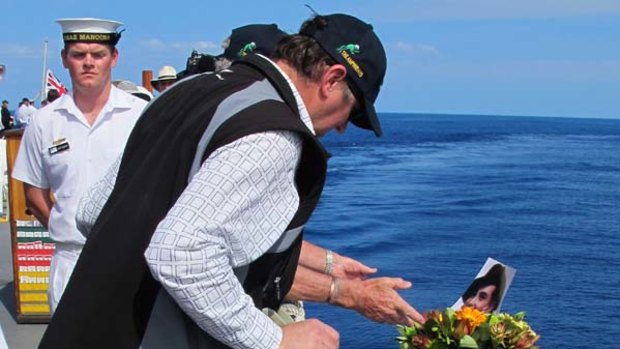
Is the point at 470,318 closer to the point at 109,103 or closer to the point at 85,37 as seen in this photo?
the point at 109,103

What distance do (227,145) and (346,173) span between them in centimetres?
3014

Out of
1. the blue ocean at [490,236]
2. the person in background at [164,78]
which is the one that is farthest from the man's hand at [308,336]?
the person in background at [164,78]

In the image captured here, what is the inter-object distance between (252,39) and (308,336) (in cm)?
198

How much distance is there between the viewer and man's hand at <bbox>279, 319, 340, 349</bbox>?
2.14 metres

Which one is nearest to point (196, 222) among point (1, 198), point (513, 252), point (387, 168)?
point (1, 198)

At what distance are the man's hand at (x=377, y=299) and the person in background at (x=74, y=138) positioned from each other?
147 cm

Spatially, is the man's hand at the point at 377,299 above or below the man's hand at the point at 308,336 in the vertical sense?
below

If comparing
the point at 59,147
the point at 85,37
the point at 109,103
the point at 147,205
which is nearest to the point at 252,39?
the point at 109,103

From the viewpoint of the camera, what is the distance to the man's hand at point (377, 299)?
275 cm

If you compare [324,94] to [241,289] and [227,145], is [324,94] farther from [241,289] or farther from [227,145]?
[241,289]

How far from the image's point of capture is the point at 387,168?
34.5 m

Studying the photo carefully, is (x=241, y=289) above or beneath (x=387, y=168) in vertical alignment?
above

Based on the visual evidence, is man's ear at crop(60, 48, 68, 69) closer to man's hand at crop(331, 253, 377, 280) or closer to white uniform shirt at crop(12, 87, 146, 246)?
white uniform shirt at crop(12, 87, 146, 246)

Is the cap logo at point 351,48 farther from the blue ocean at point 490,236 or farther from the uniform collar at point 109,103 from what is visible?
the blue ocean at point 490,236
